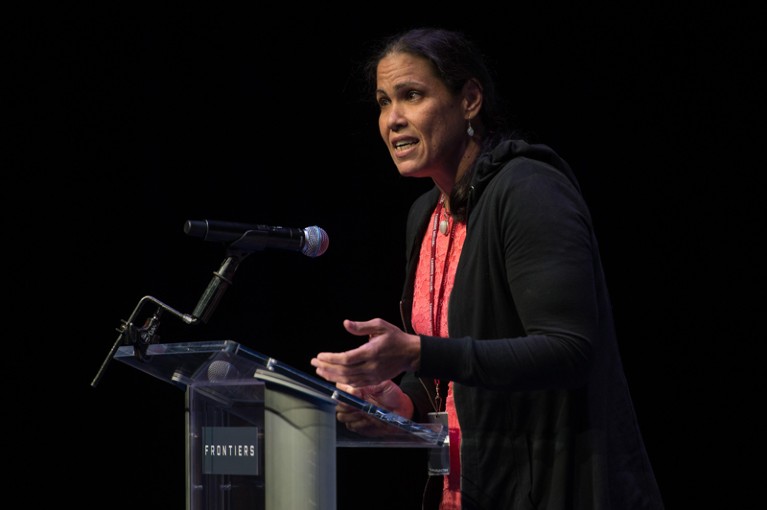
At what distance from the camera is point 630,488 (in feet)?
5.57

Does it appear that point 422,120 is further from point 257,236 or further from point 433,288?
point 257,236

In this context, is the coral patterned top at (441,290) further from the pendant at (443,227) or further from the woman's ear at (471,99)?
the woman's ear at (471,99)

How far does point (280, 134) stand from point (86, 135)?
0.74 m

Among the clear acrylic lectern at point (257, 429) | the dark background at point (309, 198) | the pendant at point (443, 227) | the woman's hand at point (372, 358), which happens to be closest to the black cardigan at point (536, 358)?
the woman's hand at point (372, 358)

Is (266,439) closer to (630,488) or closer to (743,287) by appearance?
(630,488)

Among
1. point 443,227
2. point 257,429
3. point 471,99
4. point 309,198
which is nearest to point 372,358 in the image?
point 257,429

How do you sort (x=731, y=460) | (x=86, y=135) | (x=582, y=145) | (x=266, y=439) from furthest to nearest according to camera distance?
1. (x=86, y=135)
2. (x=582, y=145)
3. (x=731, y=460)
4. (x=266, y=439)

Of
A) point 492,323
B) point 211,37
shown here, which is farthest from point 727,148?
point 211,37

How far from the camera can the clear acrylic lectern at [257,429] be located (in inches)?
54.4

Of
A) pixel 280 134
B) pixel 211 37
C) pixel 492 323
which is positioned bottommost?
pixel 492 323

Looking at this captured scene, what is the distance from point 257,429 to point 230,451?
0.25ft

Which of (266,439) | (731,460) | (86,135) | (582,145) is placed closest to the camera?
(266,439)

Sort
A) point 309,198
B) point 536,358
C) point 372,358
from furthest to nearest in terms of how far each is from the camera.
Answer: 1. point 309,198
2. point 536,358
3. point 372,358

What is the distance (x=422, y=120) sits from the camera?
6.85 feet
